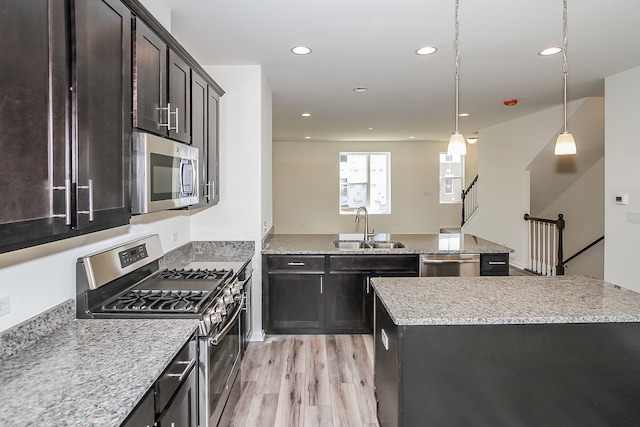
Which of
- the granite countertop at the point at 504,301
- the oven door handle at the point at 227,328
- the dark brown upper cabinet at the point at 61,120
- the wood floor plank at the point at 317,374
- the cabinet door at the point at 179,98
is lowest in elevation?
the wood floor plank at the point at 317,374

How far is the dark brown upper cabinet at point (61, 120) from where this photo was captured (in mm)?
1048

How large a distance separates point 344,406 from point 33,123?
98.0 inches

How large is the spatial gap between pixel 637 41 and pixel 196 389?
3.98 metres

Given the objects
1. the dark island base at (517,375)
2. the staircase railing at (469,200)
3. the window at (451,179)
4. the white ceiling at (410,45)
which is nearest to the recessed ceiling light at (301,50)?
the white ceiling at (410,45)

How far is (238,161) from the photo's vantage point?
3.79 meters

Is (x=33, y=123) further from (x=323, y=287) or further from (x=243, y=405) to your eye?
(x=323, y=287)

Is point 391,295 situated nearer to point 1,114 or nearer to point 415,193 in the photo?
point 1,114

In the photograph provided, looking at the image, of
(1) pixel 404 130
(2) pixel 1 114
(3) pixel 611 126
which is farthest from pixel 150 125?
(1) pixel 404 130

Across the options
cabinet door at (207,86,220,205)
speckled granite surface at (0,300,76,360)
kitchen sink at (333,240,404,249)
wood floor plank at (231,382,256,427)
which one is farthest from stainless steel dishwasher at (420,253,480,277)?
speckled granite surface at (0,300,76,360)

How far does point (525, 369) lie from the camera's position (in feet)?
6.28

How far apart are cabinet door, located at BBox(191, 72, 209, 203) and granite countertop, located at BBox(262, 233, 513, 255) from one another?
44.3 inches

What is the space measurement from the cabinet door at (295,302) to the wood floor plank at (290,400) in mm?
739

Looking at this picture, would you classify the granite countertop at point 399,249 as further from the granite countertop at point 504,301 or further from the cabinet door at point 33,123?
the cabinet door at point 33,123

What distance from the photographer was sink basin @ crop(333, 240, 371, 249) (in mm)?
4230
